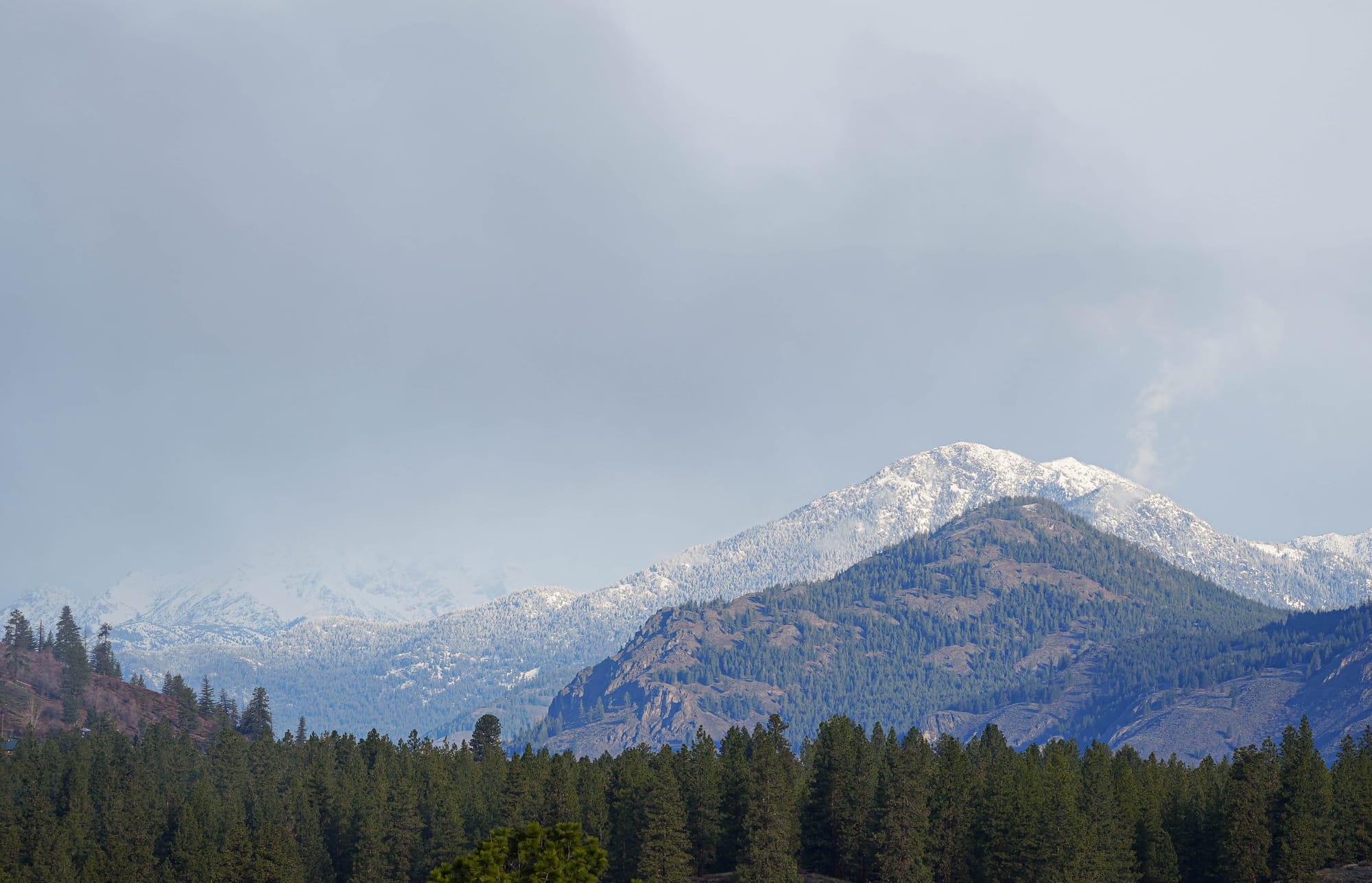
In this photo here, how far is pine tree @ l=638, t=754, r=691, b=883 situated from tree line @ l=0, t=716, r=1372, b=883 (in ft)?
0.83

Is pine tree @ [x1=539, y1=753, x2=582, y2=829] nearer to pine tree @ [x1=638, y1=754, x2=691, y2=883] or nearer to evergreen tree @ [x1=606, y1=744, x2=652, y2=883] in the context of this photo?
evergreen tree @ [x1=606, y1=744, x2=652, y2=883]

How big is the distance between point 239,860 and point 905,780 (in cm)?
8259

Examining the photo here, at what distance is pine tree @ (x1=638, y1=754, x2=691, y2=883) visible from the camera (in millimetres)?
146000

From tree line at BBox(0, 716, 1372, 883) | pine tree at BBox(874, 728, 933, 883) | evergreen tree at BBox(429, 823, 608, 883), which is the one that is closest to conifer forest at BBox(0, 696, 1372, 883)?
pine tree at BBox(874, 728, 933, 883)

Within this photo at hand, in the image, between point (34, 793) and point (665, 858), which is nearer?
point (665, 858)

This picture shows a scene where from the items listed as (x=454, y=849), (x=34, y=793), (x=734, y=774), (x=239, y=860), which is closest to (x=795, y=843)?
(x=734, y=774)

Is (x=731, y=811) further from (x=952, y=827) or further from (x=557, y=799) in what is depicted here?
(x=952, y=827)

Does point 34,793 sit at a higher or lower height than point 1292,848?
higher

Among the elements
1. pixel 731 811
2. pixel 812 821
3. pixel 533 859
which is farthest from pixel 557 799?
pixel 533 859

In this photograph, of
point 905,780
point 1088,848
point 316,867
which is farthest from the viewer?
point 316,867

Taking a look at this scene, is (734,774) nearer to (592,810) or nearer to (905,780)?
(592,810)

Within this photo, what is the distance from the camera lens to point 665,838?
148 metres

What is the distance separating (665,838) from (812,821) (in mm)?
22963

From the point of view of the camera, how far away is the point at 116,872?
6718 inches
